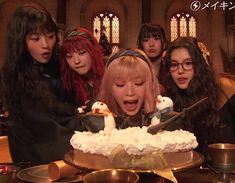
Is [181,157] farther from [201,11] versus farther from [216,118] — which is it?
[201,11]

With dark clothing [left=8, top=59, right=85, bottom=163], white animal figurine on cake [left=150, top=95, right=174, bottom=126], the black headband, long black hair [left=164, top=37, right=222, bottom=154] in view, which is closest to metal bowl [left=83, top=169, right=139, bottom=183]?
white animal figurine on cake [left=150, top=95, right=174, bottom=126]

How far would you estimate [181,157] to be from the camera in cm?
149

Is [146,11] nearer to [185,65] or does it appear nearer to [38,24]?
[185,65]

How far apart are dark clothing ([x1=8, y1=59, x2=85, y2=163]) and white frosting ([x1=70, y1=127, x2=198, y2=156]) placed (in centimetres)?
68

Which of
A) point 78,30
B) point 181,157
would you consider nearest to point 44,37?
point 78,30

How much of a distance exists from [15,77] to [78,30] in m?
0.66

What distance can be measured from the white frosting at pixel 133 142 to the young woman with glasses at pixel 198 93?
877 mm

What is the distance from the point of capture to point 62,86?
2.56 meters

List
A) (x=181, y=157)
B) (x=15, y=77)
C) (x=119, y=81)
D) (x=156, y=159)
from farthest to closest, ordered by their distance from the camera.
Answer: (x=15, y=77) → (x=119, y=81) → (x=181, y=157) → (x=156, y=159)

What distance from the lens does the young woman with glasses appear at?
7.98 feet

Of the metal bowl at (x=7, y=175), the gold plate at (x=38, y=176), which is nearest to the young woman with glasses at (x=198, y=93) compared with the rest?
the gold plate at (x=38, y=176)

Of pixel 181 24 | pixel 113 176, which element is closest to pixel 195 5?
pixel 181 24

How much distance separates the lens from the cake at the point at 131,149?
4.50ft

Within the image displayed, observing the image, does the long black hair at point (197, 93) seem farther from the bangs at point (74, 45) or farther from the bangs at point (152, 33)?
the bangs at point (152, 33)
